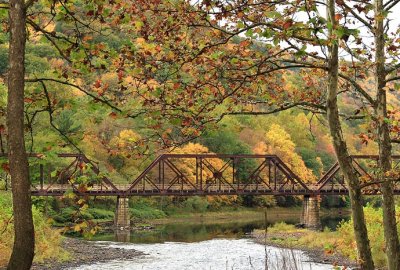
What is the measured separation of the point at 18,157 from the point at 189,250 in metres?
36.6

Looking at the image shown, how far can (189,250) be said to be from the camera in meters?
42.8

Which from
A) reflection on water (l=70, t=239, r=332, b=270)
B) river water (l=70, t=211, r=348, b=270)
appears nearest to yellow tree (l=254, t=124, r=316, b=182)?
river water (l=70, t=211, r=348, b=270)

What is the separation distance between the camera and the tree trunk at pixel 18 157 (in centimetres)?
709

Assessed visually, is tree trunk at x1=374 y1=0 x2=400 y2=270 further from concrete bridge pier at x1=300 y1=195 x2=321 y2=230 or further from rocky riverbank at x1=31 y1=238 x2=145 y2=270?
concrete bridge pier at x1=300 y1=195 x2=321 y2=230

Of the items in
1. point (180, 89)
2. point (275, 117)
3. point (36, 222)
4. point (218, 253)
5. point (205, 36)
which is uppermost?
point (275, 117)

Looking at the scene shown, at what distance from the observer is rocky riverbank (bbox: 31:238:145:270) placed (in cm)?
3222

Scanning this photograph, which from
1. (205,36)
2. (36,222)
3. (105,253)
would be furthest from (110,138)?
(205,36)

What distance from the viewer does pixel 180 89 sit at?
9.16 meters

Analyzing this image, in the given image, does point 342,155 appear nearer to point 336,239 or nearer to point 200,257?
point 200,257

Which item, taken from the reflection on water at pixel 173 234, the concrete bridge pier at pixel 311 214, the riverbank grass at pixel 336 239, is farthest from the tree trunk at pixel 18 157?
the concrete bridge pier at pixel 311 214

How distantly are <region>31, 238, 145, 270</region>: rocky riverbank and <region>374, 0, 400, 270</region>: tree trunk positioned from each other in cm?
2212

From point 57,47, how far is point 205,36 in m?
2.51

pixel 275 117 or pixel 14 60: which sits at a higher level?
pixel 275 117

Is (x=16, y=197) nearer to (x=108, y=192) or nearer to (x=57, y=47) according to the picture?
(x=57, y=47)
